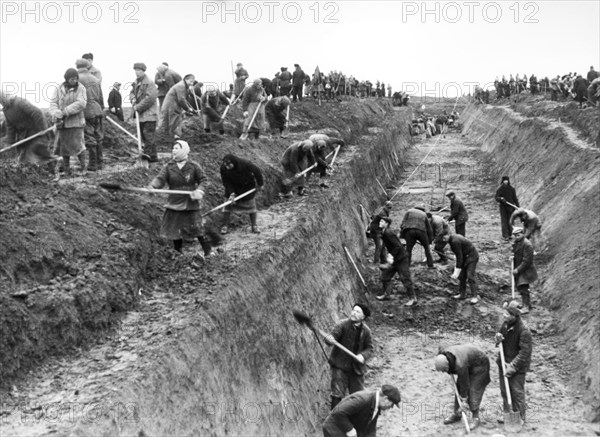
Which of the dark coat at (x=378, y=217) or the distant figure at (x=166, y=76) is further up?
the distant figure at (x=166, y=76)

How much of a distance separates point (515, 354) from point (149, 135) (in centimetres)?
825

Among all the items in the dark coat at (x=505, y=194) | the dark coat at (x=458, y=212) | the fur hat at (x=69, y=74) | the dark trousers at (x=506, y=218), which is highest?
the fur hat at (x=69, y=74)

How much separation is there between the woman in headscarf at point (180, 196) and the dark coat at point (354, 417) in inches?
145

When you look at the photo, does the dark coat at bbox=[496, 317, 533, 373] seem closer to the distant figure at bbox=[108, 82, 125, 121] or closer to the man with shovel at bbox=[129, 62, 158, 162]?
the man with shovel at bbox=[129, 62, 158, 162]

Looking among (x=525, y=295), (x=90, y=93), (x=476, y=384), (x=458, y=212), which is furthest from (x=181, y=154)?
(x=458, y=212)

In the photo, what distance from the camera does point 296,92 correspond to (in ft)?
98.6

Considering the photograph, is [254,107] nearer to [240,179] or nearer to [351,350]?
[240,179]

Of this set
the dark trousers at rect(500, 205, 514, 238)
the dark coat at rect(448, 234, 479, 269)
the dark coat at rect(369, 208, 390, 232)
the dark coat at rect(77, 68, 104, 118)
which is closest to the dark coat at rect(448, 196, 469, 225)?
the dark trousers at rect(500, 205, 514, 238)

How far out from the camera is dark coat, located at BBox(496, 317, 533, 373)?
962 cm

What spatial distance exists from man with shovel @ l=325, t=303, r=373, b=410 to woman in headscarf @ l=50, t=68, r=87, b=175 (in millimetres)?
5768

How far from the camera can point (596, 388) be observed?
1020cm

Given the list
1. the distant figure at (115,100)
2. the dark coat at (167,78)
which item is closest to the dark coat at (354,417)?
the dark coat at (167,78)

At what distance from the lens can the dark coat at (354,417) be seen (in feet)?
25.7

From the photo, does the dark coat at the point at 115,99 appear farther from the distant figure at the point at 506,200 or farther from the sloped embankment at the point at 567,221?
the sloped embankment at the point at 567,221
